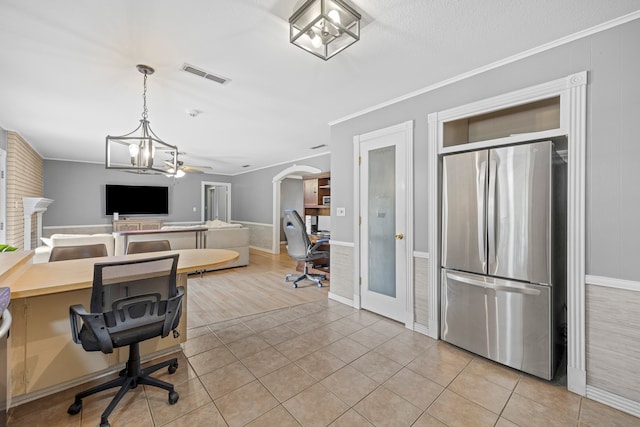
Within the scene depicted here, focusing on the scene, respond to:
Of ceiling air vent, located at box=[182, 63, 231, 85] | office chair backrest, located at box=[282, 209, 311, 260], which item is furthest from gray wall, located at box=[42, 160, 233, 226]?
ceiling air vent, located at box=[182, 63, 231, 85]

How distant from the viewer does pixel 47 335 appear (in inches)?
71.3

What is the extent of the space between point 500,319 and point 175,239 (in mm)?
4986

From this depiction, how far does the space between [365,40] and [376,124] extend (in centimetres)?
133

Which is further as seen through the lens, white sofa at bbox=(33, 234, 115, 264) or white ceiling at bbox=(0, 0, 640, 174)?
white sofa at bbox=(33, 234, 115, 264)

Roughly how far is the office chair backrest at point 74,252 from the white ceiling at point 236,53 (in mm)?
1573

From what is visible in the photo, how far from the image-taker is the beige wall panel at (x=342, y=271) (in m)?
3.58

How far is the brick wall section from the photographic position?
13.8ft

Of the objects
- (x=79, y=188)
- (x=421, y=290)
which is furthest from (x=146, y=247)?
(x=79, y=188)

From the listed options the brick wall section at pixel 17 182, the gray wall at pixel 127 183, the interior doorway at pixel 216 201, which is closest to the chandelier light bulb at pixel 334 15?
the gray wall at pixel 127 183

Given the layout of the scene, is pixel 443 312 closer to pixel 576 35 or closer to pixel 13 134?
pixel 576 35

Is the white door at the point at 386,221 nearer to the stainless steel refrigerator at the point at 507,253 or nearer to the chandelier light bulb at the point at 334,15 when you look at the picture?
the stainless steel refrigerator at the point at 507,253

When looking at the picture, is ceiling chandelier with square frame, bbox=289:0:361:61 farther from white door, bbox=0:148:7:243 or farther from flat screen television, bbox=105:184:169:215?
flat screen television, bbox=105:184:169:215

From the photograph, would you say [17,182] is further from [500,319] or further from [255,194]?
[500,319]

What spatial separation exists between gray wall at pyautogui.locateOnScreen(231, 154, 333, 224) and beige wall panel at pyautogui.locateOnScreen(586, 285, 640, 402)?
528cm
